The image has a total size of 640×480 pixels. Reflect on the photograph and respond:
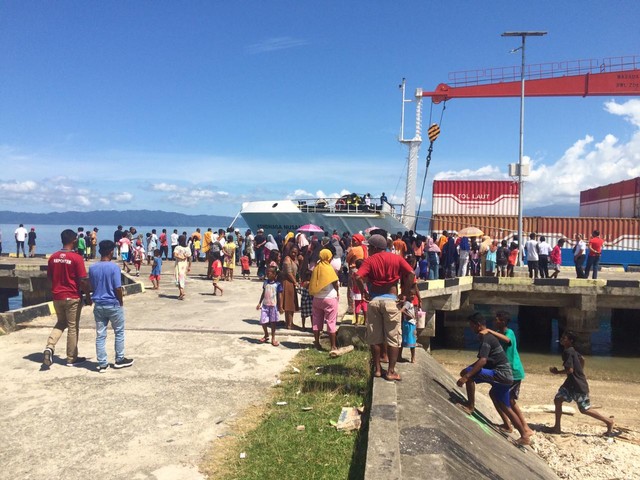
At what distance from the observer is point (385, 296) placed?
5.31 m

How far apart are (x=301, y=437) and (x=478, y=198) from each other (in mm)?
25045

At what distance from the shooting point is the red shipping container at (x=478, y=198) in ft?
88.9

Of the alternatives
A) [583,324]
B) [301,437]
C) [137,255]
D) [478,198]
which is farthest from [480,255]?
[478,198]

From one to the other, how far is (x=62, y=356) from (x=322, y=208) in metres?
20.8

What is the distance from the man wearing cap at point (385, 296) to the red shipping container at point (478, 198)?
75.7 feet

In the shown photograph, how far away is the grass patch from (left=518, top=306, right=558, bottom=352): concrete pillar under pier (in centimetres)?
1173

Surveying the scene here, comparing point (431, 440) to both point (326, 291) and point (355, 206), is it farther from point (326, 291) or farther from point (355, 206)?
point (355, 206)

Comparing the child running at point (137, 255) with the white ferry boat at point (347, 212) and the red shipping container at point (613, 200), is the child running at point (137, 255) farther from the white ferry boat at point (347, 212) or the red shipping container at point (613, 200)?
the red shipping container at point (613, 200)

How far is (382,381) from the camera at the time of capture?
530 centimetres

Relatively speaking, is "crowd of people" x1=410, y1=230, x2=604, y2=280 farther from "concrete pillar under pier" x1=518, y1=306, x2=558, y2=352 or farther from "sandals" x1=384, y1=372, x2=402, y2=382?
"sandals" x1=384, y1=372, x2=402, y2=382

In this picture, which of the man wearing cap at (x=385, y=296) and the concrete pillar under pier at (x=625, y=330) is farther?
the concrete pillar under pier at (x=625, y=330)

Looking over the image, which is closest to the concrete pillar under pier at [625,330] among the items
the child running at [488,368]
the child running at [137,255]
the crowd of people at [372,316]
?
the crowd of people at [372,316]

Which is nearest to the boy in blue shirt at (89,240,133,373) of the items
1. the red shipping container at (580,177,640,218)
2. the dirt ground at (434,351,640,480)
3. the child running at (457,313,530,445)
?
the child running at (457,313,530,445)

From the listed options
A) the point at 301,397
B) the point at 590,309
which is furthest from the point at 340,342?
the point at 590,309
